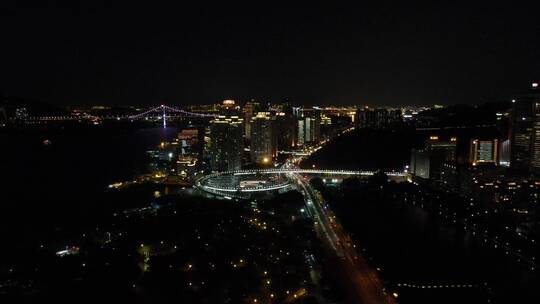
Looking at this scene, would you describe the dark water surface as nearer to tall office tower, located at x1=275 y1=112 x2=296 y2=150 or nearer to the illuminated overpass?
the illuminated overpass

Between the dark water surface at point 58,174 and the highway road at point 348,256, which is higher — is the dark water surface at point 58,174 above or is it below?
above

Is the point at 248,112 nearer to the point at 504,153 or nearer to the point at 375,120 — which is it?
the point at 375,120

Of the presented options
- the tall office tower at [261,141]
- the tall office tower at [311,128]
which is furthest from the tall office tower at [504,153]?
the tall office tower at [311,128]

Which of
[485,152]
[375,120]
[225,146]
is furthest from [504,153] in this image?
[375,120]

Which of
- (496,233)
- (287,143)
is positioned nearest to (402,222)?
(496,233)

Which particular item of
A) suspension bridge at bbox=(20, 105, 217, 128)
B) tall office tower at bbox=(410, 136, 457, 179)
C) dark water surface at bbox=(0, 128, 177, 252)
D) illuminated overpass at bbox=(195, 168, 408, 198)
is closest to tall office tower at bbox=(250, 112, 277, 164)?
illuminated overpass at bbox=(195, 168, 408, 198)

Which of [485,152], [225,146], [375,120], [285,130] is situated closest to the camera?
[225,146]

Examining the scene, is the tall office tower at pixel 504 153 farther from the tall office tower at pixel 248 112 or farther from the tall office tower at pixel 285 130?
the tall office tower at pixel 248 112

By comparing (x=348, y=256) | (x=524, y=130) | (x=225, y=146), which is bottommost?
(x=348, y=256)
